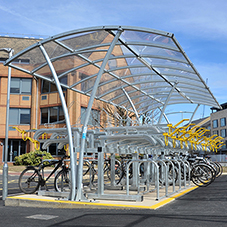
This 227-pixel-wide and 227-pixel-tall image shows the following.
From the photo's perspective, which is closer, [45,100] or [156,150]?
[156,150]

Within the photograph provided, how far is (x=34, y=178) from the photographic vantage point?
9.19m

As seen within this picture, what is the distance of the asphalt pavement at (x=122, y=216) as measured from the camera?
5688mm

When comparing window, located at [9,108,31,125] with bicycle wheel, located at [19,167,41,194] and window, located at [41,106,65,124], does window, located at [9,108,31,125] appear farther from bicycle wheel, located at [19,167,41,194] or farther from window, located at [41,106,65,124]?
bicycle wheel, located at [19,167,41,194]

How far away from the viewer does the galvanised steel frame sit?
8.03 meters

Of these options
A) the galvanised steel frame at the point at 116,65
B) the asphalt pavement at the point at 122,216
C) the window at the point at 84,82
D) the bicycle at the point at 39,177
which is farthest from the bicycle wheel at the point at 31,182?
the window at the point at 84,82

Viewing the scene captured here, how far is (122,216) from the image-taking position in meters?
6.29

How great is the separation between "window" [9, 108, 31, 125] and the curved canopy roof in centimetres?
1932

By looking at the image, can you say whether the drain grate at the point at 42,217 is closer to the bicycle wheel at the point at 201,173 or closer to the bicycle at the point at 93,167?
the bicycle at the point at 93,167

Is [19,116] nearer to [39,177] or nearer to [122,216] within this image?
[39,177]

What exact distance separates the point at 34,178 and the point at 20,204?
1364 mm

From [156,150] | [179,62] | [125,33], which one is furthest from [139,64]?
[156,150]

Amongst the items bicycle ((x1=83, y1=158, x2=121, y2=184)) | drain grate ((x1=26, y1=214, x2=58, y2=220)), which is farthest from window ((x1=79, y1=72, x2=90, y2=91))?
drain grate ((x1=26, y1=214, x2=58, y2=220))

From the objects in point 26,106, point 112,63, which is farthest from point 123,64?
point 26,106

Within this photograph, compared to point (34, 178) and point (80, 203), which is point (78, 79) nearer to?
point (34, 178)
